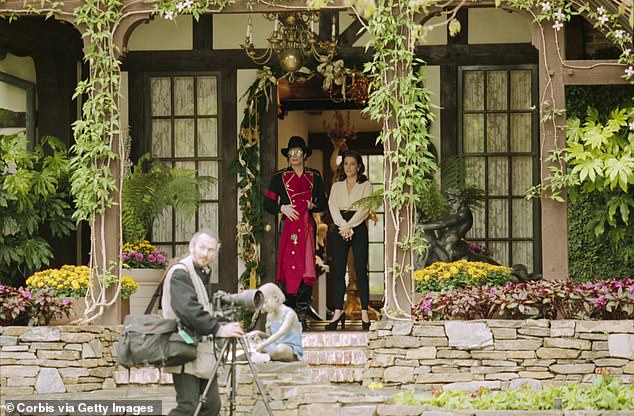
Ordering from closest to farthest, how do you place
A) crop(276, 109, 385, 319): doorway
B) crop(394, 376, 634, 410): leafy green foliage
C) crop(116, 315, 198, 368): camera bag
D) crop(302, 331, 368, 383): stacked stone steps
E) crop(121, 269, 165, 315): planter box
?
crop(116, 315, 198, 368): camera bag < crop(394, 376, 634, 410): leafy green foliage < crop(302, 331, 368, 383): stacked stone steps < crop(121, 269, 165, 315): planter box < crop(276, 109, 385, 319): doorway

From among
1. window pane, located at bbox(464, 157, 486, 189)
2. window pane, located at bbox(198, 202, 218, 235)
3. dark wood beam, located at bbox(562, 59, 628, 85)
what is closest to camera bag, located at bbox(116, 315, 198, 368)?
dark wood beam, located at bbox(562, 59, 628, 85)

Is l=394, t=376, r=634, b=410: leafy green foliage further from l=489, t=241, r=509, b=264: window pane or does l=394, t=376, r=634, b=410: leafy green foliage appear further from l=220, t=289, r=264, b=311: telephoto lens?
l=489, t=241, r=509, b=264: window pane

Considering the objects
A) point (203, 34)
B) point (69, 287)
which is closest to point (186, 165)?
point (203, 34)

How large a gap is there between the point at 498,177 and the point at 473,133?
55cm

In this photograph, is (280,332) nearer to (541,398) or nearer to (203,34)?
(541,398)

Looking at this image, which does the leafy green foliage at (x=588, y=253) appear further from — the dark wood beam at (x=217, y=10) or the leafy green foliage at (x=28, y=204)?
the leafy green foliage at (x=28, y=204)

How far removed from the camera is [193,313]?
7.83 metres

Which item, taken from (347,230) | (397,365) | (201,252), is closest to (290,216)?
(347,230)

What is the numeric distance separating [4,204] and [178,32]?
3.01 meters

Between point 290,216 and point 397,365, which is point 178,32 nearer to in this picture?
point 290,216

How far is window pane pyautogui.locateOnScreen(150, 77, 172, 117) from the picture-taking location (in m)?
14.1

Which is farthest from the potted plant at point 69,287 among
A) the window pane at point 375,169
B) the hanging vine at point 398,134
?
the window pane at point 375,169

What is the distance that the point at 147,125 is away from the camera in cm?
1405

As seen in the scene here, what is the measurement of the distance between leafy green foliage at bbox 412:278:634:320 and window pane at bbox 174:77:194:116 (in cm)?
427
